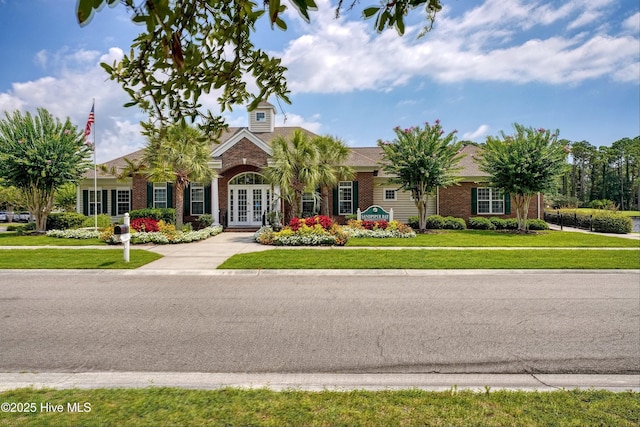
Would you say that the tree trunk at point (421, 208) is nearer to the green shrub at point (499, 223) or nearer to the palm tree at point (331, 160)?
the palm tree at point (331, 160)

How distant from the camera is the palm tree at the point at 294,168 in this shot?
18516 millimetres

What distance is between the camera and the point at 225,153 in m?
22.6

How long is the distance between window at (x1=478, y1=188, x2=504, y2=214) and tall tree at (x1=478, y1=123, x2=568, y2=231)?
3.48m

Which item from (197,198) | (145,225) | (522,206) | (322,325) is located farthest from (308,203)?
(322,325)

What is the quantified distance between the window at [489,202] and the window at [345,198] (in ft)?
27.4

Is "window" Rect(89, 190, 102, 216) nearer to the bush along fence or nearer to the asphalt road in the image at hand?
the asphalt road

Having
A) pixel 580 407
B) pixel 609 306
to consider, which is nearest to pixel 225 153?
pixel 609 306

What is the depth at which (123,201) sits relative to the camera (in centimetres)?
2592

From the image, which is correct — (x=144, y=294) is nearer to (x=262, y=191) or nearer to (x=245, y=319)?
(x=245, y=319)

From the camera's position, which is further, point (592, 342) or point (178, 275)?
point (178, 275)

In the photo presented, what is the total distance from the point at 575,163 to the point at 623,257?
77.4 m

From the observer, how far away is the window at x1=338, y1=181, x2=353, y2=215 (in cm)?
2388

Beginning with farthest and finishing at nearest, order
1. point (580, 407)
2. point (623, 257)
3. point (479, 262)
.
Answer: point (623, 257) < point (479, 262) < point (580, 407)

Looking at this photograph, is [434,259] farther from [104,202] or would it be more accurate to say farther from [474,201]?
[104,202]
